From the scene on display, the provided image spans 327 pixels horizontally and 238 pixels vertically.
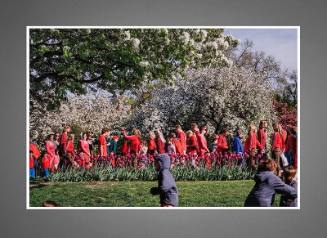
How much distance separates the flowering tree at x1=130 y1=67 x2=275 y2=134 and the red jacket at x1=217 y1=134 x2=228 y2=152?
0.12 metres

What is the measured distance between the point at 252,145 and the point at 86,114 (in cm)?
177

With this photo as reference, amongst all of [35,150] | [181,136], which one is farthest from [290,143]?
[35,150]

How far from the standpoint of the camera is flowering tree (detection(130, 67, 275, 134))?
6.25m

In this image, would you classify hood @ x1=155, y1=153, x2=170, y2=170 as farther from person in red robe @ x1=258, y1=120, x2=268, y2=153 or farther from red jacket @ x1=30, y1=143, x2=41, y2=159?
red jacket @ x1=30, y1=143, x2=41, y2=159

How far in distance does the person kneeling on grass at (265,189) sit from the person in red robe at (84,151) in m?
1.70

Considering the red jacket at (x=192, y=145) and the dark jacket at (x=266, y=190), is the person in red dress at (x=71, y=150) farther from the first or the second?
the dark jacket at (x=266, y=190)

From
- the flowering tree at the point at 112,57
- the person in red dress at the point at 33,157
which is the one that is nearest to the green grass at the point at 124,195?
the person in red dress at the point at 33,157

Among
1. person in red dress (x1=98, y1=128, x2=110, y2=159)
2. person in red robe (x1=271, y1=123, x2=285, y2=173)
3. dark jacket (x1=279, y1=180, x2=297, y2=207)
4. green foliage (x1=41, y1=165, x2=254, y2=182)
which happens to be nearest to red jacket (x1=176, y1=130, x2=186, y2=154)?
green foliage (x1=41, y1=165, x2=254, y2=182)

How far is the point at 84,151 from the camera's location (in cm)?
624

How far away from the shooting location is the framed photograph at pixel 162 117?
20.3 ft

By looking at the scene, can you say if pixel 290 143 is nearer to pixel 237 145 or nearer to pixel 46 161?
pixel 237 145
